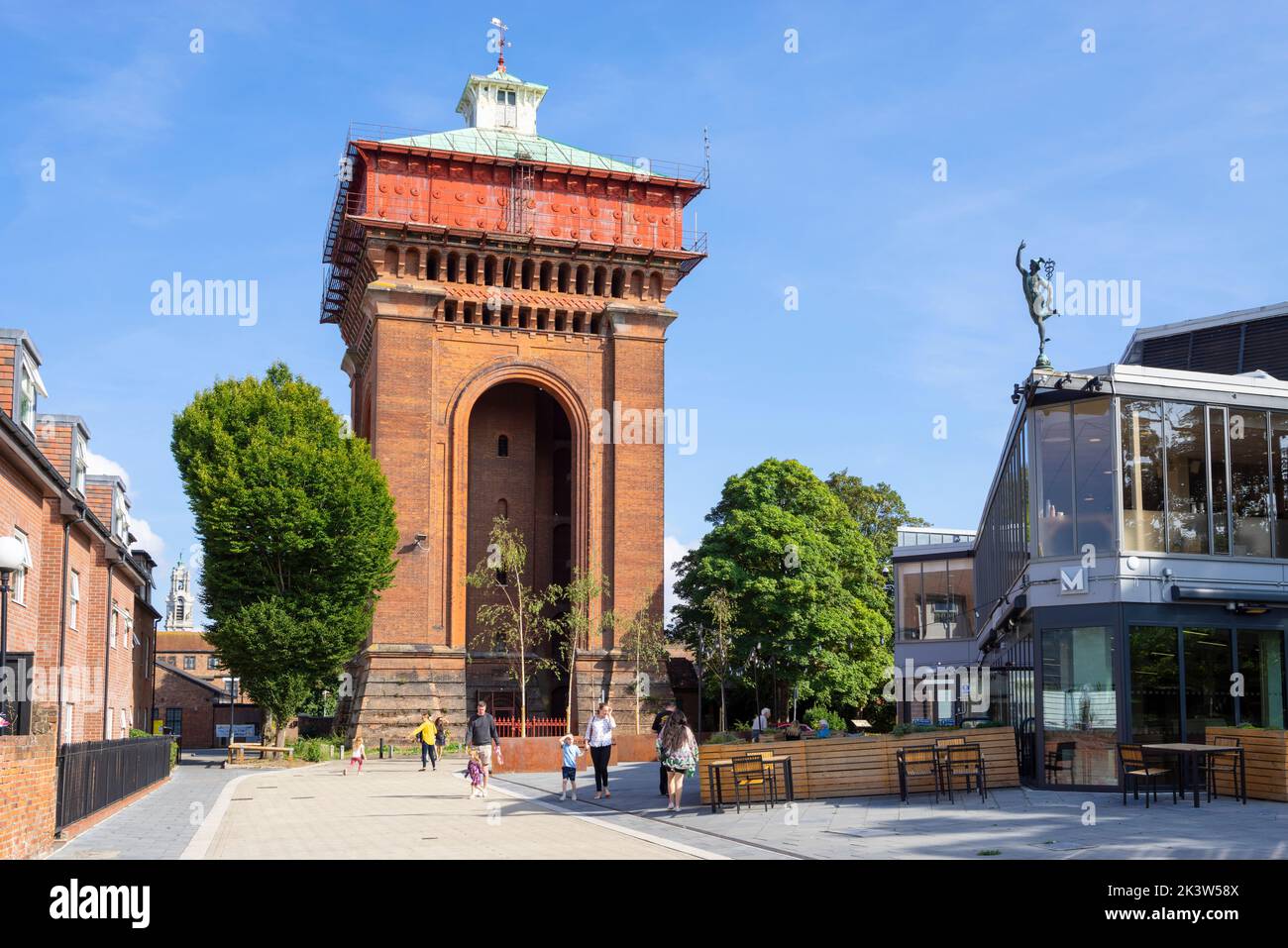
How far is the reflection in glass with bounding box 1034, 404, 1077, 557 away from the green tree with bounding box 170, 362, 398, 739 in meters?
26.5

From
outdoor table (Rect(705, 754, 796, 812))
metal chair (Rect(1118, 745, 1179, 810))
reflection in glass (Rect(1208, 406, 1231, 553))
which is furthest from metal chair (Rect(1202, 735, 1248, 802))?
outdoor table (Rect(705, 754, 796, 812))

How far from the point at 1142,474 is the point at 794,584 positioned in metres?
31.1

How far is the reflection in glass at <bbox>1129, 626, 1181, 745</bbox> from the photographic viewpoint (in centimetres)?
2030

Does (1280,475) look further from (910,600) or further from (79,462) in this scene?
(910,600)

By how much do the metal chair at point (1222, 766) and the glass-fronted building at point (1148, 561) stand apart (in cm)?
94

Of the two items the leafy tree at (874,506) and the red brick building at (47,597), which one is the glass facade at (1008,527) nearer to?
the red brick building at (47,597)

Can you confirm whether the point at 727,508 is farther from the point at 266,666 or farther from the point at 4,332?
the point at 4,332

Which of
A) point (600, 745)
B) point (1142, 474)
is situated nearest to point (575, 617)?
point (600, 745)

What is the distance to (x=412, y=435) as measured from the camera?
49906 millimetres

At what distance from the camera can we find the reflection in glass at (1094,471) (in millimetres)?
21141

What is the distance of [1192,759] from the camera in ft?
61.3

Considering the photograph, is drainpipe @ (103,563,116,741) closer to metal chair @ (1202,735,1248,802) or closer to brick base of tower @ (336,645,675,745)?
brick base of tower @ (336,645,675,745)

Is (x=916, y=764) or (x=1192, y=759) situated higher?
(x=1192, y=759)
